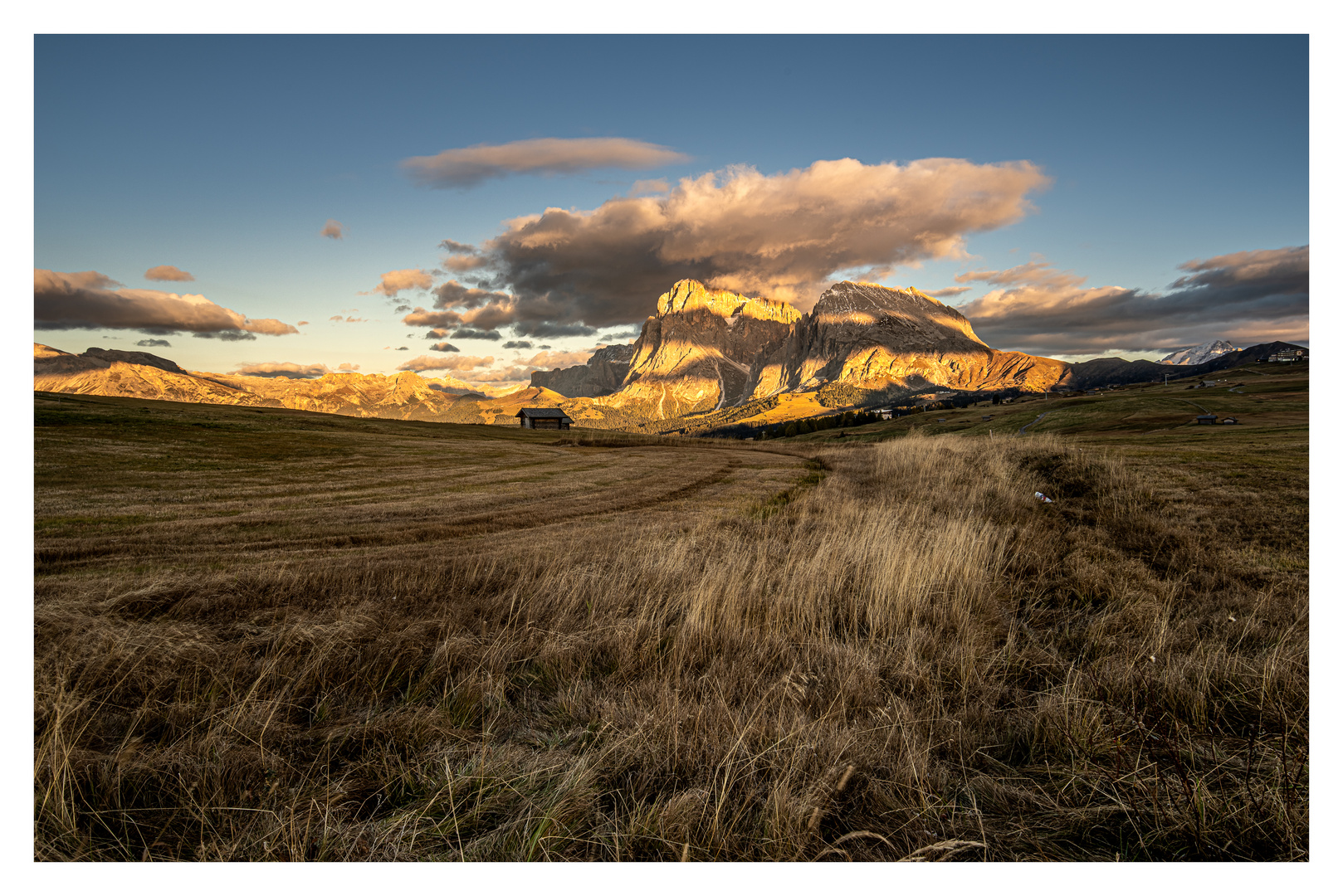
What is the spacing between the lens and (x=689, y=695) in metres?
4.23

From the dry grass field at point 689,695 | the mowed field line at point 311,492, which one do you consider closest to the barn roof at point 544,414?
the mowed field line at point 311,492

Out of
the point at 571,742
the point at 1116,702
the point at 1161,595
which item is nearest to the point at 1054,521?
the point at 1161,595

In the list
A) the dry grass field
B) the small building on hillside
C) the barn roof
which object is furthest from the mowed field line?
the barn roof

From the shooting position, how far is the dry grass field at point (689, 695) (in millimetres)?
2789

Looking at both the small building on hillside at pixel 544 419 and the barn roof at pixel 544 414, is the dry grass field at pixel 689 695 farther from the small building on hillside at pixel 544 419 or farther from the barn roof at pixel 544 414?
the barn roof at pixel 544 414

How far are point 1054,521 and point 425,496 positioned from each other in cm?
1764

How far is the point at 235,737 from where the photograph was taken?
3.57m

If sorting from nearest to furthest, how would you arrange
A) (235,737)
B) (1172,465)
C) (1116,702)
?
(235,737)
(1116,702)
(1172,465)

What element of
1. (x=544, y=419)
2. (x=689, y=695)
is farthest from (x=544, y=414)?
(x=689, y=695)

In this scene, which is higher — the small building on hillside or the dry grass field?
the dry grass field

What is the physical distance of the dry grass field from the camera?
2.79 metres

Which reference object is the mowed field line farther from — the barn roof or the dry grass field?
the barn roof

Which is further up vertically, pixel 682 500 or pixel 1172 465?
pixel 1172 465

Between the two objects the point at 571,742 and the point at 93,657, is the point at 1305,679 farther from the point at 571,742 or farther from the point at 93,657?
the point at 93,657
